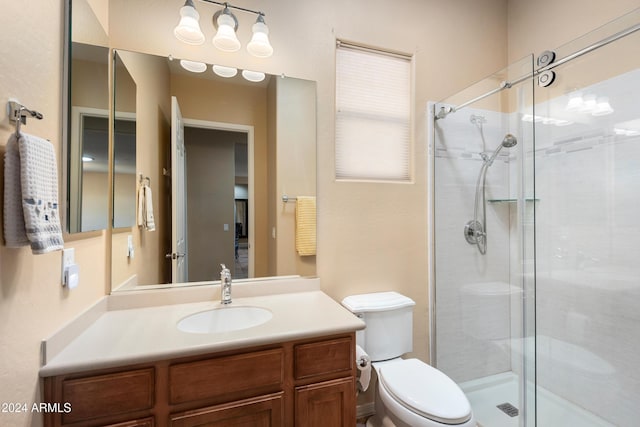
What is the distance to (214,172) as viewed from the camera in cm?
165

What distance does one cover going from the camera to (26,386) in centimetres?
83

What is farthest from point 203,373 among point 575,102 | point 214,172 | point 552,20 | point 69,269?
point 552,20

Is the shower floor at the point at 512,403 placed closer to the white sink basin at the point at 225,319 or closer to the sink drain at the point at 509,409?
the sink drain at the point at 509,409

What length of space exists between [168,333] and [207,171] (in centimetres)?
86

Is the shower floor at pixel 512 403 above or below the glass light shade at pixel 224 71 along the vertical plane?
below

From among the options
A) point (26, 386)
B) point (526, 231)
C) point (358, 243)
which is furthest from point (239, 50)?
point (526, 231)

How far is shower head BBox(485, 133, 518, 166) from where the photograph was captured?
200 cm

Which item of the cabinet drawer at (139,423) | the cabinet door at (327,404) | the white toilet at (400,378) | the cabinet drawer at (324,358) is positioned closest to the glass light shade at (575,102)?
the white toilet at (400,378)

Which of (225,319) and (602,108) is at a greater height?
(602,108)

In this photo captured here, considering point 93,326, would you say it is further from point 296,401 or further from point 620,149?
point 620,149

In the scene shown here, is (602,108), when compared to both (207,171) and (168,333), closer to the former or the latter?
A: (207,171)

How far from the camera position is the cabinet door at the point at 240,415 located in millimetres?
1032

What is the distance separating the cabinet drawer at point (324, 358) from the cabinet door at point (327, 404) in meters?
0.05

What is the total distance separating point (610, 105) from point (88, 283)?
281 centimetres
